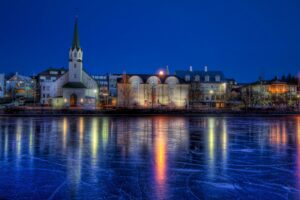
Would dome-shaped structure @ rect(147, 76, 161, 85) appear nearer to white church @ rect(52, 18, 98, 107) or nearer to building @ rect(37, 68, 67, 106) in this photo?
white church @ rect(52, 18, 98, 107)

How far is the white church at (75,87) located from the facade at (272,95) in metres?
43.4

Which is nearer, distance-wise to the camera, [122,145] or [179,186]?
[179,186]

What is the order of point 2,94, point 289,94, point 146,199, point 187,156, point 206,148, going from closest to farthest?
1. point 146,199
2. point 187,156
3. point 206,148
4. point 289,94
5. point 2,94

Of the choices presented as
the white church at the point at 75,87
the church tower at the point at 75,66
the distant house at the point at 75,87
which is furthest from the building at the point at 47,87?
the church tower at the point at 75,66

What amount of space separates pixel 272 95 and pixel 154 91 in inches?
1652

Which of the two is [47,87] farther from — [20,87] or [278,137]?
[278,137]

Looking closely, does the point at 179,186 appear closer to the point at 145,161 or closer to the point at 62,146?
the point at 145,161

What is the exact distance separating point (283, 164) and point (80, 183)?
785 cm

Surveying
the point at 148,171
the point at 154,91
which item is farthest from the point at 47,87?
the point at 148,171

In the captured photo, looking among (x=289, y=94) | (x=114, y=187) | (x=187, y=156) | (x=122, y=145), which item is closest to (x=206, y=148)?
(x=187, y=156)

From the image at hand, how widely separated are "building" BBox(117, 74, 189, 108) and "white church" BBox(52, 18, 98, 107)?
27.3ft

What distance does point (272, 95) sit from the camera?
3944 inches

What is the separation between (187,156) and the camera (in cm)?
1370

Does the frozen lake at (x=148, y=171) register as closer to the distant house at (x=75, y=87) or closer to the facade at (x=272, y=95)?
the distant house at (x=75, y=87)
